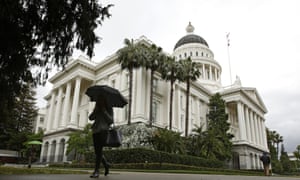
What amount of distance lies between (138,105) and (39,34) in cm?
2612

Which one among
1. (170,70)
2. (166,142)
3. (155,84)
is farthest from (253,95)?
(166,142)

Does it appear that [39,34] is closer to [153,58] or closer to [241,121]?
[153,58]

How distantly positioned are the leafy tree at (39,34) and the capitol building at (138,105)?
23.9 metres

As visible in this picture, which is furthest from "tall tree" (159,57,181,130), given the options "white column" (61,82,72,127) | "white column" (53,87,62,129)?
"white column" (53,87,62,129)

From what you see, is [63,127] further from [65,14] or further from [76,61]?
[65,14]

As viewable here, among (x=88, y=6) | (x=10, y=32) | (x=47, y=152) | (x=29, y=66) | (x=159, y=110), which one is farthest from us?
(x=47, y=152)

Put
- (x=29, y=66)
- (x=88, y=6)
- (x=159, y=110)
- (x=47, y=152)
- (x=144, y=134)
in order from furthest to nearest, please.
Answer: (x=47, y=152)
(x=159, y=110)
(x=144, y=134)
(x=29, y=66)
(x=88, y=6)

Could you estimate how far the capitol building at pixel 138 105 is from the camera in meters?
35.3

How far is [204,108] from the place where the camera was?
162 ft

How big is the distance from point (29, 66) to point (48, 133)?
37.1 metres

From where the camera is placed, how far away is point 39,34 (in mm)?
7262

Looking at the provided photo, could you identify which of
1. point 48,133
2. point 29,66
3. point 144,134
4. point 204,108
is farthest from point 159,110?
point 29,66

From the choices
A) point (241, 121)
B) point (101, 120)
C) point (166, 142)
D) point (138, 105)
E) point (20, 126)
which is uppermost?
point (241, 121)

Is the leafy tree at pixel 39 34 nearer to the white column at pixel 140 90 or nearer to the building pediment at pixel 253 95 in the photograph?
the white column at pixel 140 90
